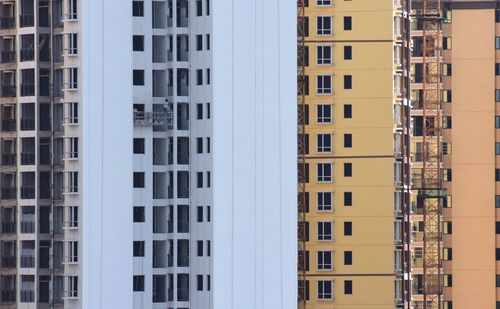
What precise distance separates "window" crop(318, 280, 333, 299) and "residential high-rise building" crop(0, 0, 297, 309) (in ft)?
87.7

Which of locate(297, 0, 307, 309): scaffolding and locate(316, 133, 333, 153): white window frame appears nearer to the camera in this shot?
locate(297, 0, 307, 309): scaffolding

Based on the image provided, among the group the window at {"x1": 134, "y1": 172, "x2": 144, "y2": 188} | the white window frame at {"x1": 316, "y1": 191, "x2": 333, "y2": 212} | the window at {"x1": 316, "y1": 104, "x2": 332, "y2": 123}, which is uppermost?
the window at {"x1": 316, "y1": 104, "x2": 332, "y2": 123}

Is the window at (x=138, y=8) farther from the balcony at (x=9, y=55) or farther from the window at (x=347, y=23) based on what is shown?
the window at (x=347, y=23)

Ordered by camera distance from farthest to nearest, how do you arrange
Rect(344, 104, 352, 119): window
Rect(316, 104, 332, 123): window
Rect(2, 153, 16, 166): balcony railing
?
1. Rect(316, 104, 332, 123): window
2. Rect(344, 104, 352, 119): window
3. Rect(2, 153, 16, 166): balcony railing

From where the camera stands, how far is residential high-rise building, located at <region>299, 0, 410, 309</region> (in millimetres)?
108062

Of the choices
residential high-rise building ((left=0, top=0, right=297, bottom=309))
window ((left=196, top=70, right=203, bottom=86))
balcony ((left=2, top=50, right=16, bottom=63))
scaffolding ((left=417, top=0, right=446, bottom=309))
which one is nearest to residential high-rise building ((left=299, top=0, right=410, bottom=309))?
scaffolding ((left=417, top=0, right=446, bottom=309))

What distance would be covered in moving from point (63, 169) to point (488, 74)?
184 ft

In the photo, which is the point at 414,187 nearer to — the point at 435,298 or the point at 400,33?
the point at 435,298

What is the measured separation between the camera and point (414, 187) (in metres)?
126

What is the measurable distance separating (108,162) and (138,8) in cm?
543

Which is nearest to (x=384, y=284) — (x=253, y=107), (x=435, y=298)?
(x=435, y=298)

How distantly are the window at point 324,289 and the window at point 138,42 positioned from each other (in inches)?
1225

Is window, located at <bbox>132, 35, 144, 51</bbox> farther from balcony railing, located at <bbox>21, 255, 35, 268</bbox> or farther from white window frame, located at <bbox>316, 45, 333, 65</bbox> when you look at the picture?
white window frame, located at <bbox>316, 45, 333, 65</bbox>

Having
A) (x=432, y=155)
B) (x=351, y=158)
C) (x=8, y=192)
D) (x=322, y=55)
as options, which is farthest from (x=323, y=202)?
(x=8, y=192)
